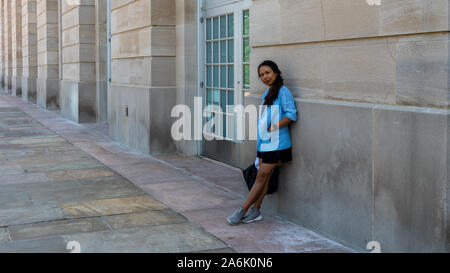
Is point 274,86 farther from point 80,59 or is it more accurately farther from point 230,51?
point 80,59

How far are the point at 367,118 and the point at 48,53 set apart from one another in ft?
60.8

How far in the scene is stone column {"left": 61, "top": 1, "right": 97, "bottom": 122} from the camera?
16.0 m

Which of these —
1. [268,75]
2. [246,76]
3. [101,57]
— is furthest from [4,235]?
[101,57]

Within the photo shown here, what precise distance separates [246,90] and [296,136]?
3.30 meters

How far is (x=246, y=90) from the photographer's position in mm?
8977

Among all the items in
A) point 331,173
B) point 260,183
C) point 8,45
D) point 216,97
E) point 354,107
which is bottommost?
point 260,183

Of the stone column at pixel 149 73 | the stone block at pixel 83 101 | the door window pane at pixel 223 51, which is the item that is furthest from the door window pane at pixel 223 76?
the stone block at pixel 83 101

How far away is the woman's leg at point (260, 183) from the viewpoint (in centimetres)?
574

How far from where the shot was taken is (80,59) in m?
16.3

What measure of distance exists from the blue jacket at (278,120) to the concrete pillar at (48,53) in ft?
55.2

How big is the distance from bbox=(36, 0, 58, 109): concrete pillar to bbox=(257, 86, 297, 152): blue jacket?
16.8 m

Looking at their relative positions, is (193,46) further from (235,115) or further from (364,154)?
(364,154)

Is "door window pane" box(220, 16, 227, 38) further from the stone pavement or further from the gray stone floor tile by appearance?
the gray stone floor tile

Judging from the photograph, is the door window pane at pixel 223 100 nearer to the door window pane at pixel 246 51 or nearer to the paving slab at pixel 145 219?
the door window pane at pixel 246 51
